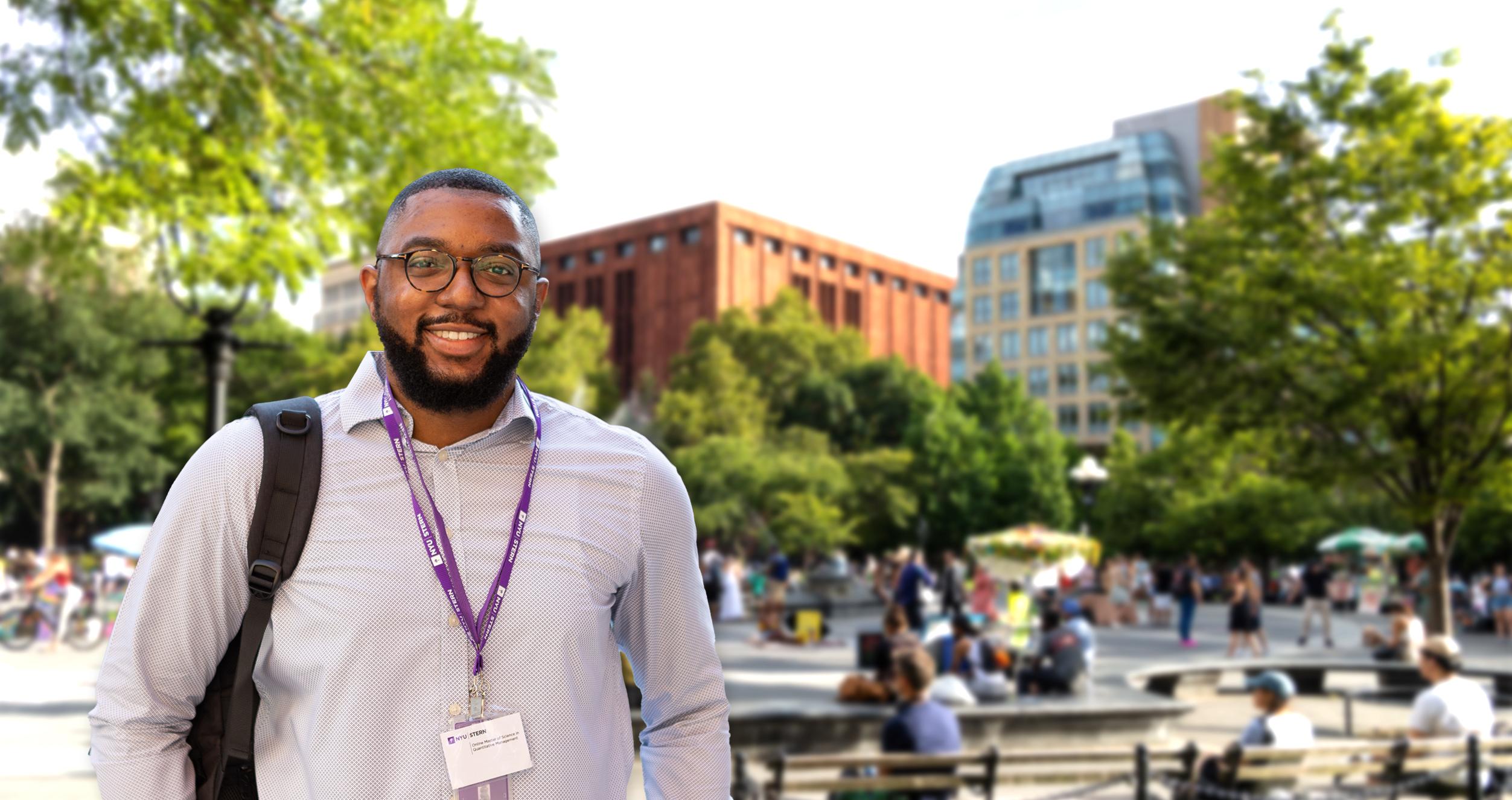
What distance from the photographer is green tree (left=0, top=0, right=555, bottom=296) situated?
8258 mm

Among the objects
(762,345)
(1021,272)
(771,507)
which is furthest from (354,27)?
(1021,272)

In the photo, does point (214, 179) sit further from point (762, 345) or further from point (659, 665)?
point (762, 345)

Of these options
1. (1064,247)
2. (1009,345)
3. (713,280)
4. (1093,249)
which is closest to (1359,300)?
(713,280)

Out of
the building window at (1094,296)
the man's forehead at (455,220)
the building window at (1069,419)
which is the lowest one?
the man's forehead at (455,220)

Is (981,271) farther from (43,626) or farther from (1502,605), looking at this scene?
(43,626)

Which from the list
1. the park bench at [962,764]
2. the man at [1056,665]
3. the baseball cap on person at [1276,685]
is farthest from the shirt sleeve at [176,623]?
the man at [1056,665]

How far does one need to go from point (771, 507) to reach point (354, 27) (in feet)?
139

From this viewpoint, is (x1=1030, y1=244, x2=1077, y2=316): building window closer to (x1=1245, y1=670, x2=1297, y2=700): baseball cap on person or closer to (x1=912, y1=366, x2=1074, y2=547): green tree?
(x1=912, y1=366, x2=1074, y2=547): green tree

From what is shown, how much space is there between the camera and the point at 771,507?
5025 centimetres

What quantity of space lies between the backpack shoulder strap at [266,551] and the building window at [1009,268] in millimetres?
104466

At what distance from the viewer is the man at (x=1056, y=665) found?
13352mm

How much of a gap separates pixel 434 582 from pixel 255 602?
0.26m

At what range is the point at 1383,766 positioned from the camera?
7.96 metres

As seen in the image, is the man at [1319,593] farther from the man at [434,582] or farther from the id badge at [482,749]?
the id badge at [482,749]
